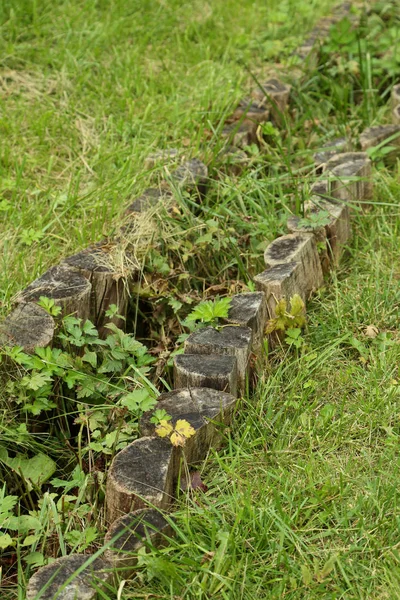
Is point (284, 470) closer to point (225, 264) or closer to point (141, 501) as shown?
point (141, 501)

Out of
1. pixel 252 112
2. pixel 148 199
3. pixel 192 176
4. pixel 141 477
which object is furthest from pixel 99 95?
pixel 141 477

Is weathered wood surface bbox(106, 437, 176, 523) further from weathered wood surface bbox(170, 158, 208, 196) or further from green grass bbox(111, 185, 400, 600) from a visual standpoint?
weathered wood surface bbox(170, 158, 208, 196)

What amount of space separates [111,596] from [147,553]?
0.15m

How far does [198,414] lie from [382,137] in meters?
2.36

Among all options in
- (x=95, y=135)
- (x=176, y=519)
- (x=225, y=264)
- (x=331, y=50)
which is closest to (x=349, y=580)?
(x=176, y=519)

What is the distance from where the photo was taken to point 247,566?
2471mm

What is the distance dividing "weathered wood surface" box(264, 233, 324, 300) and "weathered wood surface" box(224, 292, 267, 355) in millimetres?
271

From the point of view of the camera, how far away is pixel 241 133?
446 centimetres

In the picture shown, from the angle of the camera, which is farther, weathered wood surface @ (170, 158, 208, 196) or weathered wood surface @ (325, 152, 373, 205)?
weathered wood surface @ (325, 152, 373, 205)

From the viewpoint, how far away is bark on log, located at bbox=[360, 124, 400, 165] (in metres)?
4.53

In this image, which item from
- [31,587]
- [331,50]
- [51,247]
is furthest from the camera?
[331,50]

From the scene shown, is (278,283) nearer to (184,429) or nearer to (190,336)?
(190,336)

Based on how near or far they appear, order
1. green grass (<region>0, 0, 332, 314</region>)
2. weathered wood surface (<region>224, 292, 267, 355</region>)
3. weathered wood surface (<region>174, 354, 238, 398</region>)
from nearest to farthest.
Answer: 1. weathered wood surface (<region>174, 354, 238, 398</region>)
2. weathered wood surface (<region>224, 292, 267, 355</region>)
3. green grass (<region>0, 0, 332, 314</region>)

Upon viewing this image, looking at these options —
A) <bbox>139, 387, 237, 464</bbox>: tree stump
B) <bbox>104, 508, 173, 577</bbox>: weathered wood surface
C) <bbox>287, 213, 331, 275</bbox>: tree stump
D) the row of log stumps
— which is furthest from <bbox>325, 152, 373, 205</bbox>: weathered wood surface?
<bbox>104, 508, 173, 577</bbox>: weathered wood surface
